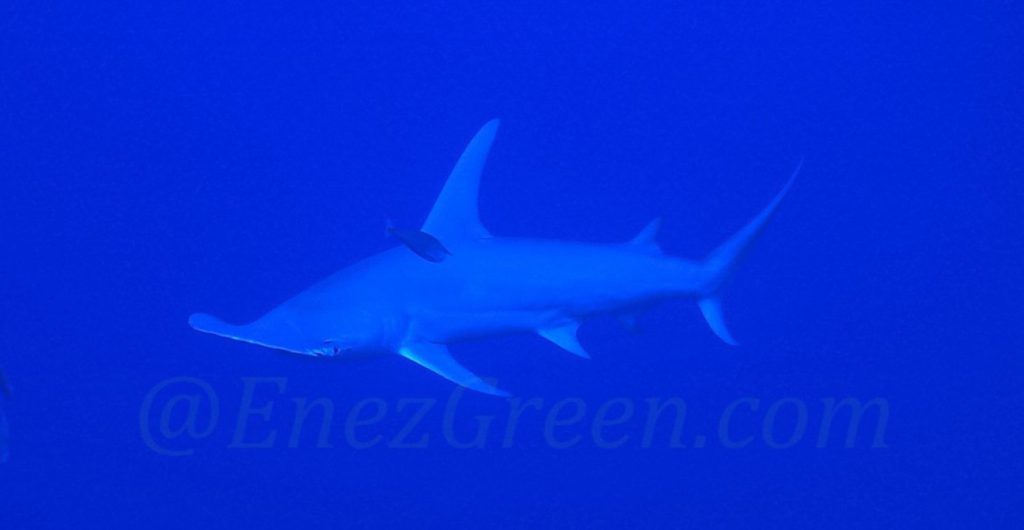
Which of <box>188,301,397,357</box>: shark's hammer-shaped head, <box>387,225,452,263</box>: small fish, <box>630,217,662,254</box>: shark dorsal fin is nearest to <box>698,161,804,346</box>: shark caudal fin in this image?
<box>630,217,662,254</box>: shark dorsal fin

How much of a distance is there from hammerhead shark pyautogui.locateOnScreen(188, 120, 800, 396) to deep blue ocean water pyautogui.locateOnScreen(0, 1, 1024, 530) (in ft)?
11.6

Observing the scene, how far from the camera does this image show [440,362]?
4.35 m

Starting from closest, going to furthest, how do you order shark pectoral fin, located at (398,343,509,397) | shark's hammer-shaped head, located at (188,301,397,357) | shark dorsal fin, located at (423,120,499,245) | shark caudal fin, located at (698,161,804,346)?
shark's hammer-shaped head, located at (188,301,397,357)
shark pectoral fin, located at (398,343,509,397)
shark dorsal fin, located at (423,120,499,245)
shark caudal fin, located at (698,161,804,346)

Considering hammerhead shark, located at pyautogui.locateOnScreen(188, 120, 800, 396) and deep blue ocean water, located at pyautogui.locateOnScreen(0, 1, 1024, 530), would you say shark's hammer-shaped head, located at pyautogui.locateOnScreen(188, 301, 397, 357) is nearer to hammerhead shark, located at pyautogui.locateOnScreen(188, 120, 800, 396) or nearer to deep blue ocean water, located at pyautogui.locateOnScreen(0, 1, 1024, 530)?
hammerhead shark, located at pyautogui.locateOnScreen(188, 120, 800, 396)

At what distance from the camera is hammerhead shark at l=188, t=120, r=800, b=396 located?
14.0 ft

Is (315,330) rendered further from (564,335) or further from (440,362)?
(564,335)

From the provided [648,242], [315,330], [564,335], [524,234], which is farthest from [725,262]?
[524,234]

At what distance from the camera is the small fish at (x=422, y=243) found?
3.96 m

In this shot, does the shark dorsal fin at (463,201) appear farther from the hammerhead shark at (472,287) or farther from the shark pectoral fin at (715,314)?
the shark pectoral fin at (715,314)

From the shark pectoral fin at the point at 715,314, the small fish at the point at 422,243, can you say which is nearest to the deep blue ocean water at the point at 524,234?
the shark pectoral fin at the point at 715,314

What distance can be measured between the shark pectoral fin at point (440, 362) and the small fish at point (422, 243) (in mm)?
408

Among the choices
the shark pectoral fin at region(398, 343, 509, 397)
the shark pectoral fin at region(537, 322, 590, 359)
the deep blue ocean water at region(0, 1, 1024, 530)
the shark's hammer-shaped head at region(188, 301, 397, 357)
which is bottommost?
the shark's hammer-shaped head at region(188, 301, 397, 357)

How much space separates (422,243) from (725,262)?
1602 millimetres

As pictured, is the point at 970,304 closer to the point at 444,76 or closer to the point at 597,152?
the point at 597,152
